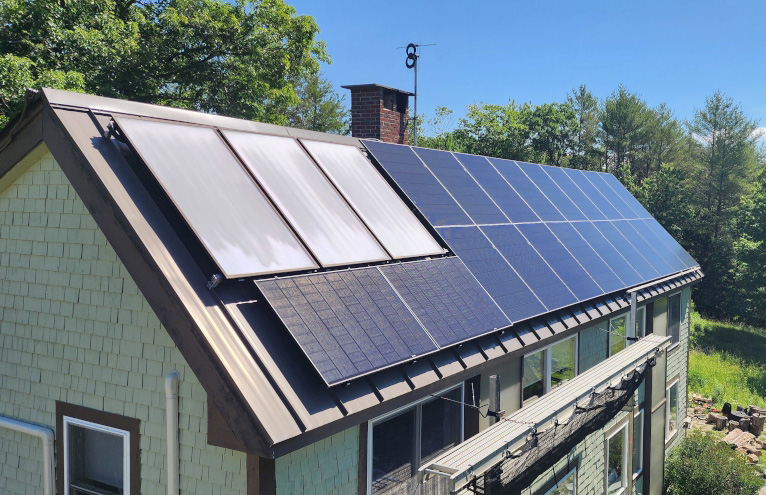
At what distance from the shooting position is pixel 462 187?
10508 millimetres

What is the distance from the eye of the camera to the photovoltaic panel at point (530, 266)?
9484mm

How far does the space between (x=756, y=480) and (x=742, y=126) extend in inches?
1835

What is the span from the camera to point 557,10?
64.4m

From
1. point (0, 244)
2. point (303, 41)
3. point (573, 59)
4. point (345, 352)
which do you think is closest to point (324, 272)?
point (345, 352)

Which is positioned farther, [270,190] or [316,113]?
[316,113]

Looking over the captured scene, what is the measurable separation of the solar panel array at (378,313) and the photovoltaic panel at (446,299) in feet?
0.05

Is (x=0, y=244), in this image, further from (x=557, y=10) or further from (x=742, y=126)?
(x=557, y=10)

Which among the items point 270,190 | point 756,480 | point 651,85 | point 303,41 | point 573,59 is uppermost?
point 573,59

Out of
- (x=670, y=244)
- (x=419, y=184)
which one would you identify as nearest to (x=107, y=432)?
(x=419, y=184)

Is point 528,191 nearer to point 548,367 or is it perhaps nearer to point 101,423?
point 548,367

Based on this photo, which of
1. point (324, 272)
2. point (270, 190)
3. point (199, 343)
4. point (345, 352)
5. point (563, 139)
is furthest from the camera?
point (563, 139)

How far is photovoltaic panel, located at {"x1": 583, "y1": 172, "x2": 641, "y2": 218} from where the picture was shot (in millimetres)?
17031

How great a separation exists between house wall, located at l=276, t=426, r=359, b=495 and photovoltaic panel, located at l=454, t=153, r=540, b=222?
6.03 meters

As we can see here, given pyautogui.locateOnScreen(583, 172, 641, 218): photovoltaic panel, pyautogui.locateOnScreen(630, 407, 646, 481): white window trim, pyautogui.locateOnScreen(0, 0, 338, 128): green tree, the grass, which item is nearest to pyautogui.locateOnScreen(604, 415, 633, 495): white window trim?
pyautogui.locateOnScreen(630, 407, 646, 481): white window trim
